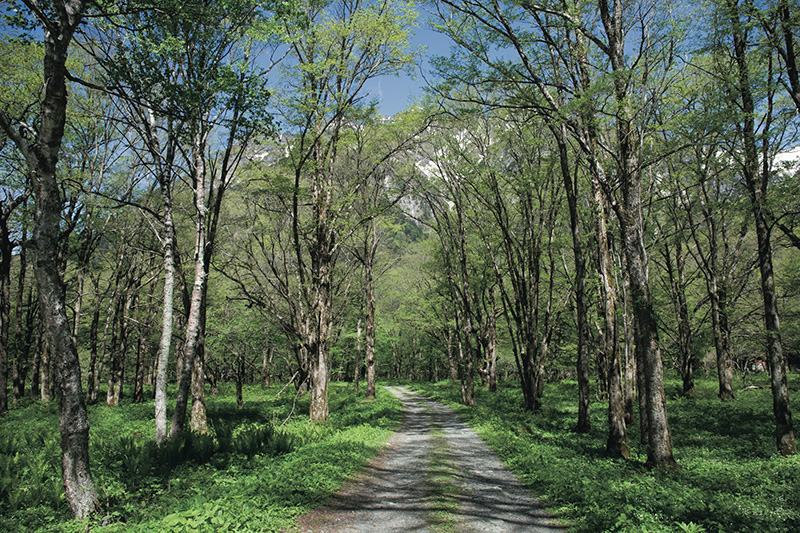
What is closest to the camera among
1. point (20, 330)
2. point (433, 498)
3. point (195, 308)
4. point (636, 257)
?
point (433, 498)

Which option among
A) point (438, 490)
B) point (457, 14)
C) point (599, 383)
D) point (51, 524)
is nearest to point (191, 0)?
point (457, 14)

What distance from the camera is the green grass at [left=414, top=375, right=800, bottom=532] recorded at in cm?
479

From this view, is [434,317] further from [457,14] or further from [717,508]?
[717,508]

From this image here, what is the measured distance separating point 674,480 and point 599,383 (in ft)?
53.7

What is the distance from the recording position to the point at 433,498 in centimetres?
608

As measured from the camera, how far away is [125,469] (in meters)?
6.44

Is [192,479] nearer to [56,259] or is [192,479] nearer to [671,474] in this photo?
[56,259]

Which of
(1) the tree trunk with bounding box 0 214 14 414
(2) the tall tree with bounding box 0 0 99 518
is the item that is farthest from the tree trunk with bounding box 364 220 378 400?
(2) the tall tree with bounding box 0 0 99 518

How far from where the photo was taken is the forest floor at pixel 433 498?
510cm

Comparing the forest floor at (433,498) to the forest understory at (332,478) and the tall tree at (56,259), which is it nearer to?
the forest understory at (332,478)

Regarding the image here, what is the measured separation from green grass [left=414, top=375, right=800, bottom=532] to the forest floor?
436 mm

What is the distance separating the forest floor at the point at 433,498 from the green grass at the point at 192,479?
41 cm

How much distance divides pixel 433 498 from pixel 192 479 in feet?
12.5

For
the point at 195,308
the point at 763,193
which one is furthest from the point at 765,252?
the point at 195,308
